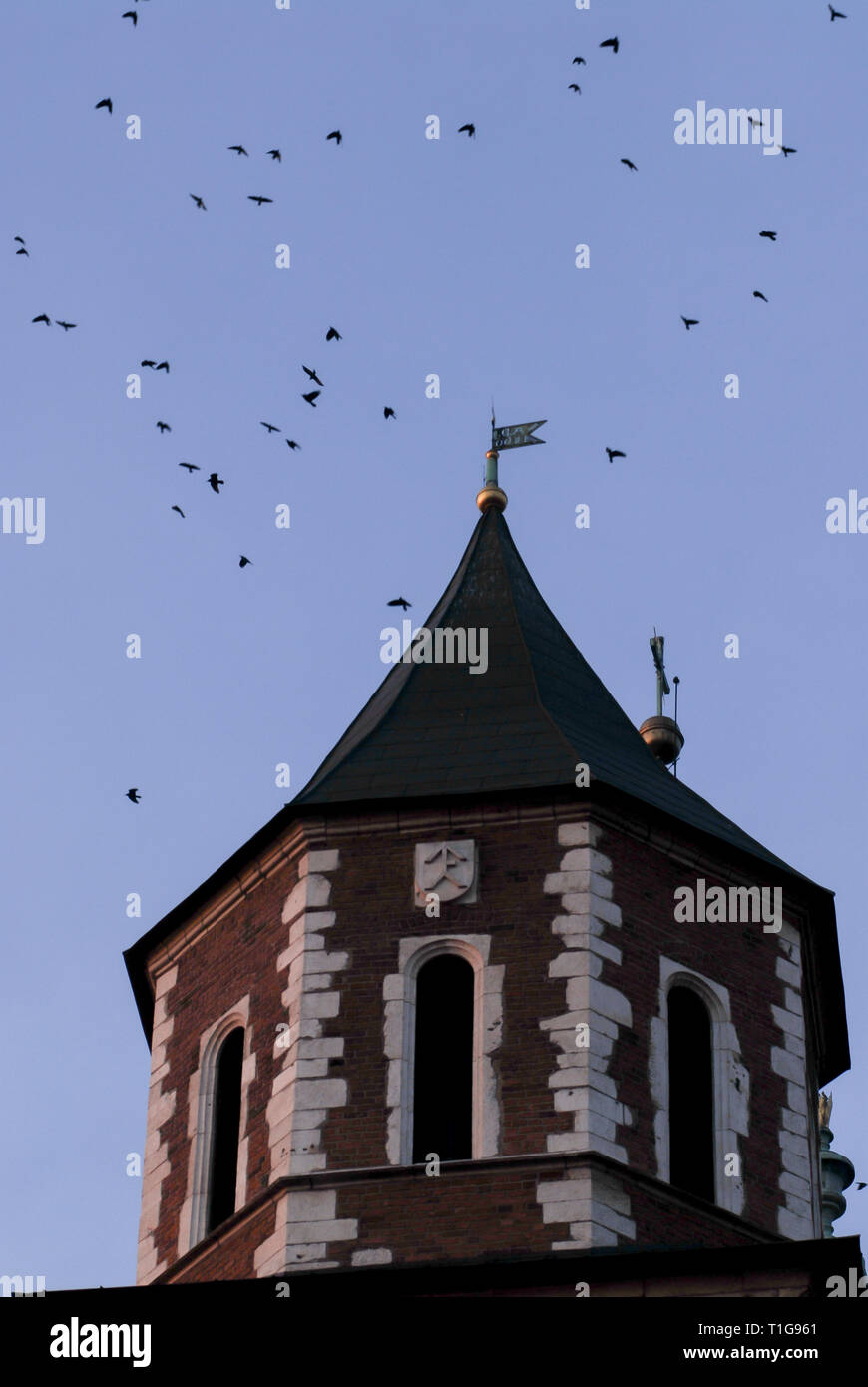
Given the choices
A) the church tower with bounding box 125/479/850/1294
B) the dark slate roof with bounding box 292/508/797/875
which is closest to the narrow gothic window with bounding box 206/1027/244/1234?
the church tower with bounding box 125/479/850/1294

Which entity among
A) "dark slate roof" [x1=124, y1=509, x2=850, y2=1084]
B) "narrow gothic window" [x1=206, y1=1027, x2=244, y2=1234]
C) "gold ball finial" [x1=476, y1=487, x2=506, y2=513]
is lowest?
"narrow gothic window" [x1=206, y1=1027, x2=244, y2=1234]

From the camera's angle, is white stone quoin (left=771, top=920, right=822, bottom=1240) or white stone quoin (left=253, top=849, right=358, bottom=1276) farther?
white stone quoin (left=771, top=920, right=822, bottom=1240)

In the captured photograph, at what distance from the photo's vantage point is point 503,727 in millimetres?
31750

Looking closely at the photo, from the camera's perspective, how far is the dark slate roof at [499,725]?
101ft

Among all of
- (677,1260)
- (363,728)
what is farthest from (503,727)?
(677,1260)

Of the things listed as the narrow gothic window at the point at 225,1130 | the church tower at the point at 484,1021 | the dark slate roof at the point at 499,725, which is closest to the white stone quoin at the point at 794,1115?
the church tower at the point at 484,1021

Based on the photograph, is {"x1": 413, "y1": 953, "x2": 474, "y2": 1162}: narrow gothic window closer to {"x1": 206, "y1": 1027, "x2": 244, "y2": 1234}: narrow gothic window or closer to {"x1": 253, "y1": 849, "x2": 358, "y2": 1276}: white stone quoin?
{"x1": 253, "y1": 849, "x2": 358, "y2": 1276}: white stone quoin

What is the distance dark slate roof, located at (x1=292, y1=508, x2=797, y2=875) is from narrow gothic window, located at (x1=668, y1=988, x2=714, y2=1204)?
1767 mm

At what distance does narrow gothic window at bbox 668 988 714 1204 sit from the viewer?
28891 mm

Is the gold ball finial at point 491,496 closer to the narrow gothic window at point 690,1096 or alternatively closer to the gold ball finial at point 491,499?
the gold ball finial at point 491,499

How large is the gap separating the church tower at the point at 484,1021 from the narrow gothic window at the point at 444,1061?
0.02m

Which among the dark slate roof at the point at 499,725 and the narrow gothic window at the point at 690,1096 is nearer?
the narrow gothic window at the point at 690,1096
